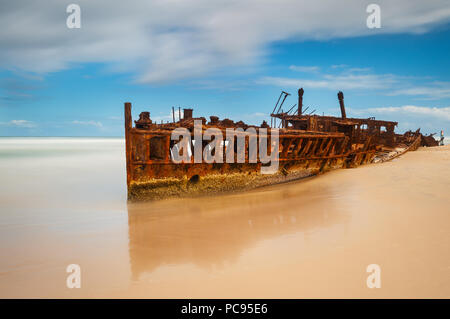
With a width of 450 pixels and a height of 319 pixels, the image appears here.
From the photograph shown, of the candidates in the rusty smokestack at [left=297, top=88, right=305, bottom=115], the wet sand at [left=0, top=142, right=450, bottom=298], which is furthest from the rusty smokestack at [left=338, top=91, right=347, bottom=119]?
the wet sand at [left=0, top=142, right=450, bottom=298]

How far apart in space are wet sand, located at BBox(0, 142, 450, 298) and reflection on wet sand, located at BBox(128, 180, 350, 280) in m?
0.02

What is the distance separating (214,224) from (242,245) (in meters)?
1.33

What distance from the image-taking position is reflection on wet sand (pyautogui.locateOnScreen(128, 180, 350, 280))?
179 inches

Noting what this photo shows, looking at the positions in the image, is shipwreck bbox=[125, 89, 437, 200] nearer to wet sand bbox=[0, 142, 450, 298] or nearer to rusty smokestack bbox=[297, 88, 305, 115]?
wet sand bbox=[0, 142, 450, 298]

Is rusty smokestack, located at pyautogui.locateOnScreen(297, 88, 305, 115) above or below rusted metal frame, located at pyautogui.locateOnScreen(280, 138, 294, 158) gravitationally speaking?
above

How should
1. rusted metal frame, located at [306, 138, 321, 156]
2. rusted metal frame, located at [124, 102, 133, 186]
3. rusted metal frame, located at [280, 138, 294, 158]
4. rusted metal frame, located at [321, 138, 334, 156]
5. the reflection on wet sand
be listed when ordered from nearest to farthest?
the reflection on wet sand, rusted metal frame, located at [124, 102, 133, 186], rusted metal frame, located at [280, 138, 294, 158], rusted metal frame, located at [306, 138, 321, 156], rusted metal frame, located at [321, 138, 334, 156]

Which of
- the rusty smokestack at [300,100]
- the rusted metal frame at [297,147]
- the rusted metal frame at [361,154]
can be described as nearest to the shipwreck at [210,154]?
the rusted metal frame at [297,147]

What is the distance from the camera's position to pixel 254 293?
3.39 meters

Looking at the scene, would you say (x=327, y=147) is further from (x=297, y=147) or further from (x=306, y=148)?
(x=297, y=147)

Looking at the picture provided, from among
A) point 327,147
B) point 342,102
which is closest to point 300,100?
point 342,102

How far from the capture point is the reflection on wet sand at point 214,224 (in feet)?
15.0
